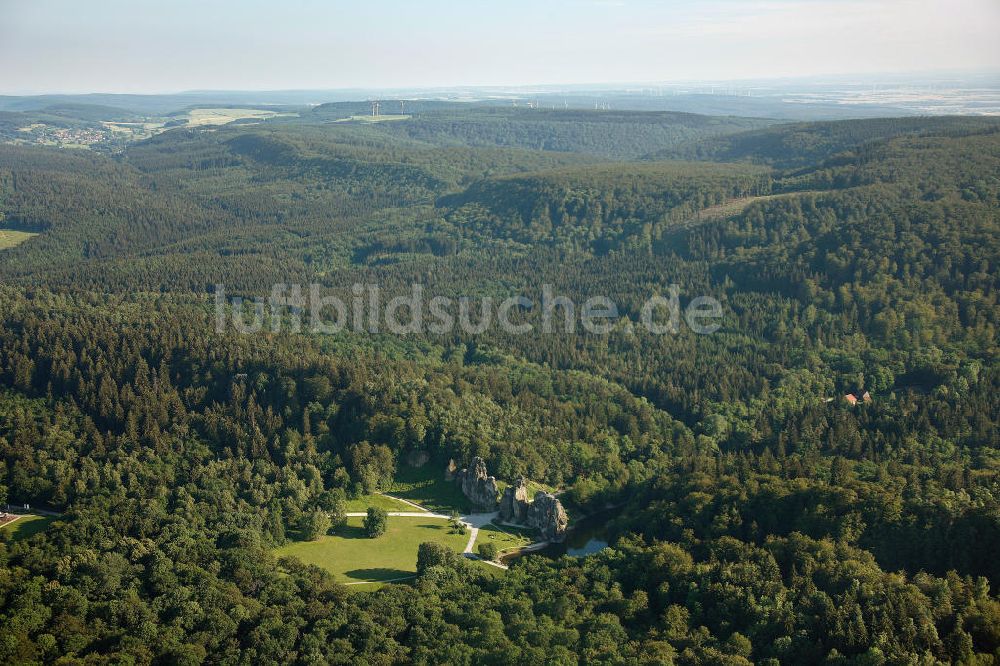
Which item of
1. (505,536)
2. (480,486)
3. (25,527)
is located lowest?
(505,536)

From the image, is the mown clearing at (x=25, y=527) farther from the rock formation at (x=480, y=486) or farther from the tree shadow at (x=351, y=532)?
the rock formation at (x=480, y=486)

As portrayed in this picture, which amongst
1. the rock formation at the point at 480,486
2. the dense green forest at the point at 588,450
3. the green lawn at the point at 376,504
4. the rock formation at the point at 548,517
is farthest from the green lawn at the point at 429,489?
the rock formation at the point at 548,517

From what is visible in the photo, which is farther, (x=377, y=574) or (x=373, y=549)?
(x=373, y=549)

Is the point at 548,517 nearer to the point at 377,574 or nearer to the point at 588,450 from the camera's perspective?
the point at 588,450

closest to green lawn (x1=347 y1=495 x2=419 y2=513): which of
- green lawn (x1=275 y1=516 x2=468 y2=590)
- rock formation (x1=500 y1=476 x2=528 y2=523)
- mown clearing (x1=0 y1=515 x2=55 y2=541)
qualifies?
green lawn (x1=275 y1=516 x2=468 y2=590)

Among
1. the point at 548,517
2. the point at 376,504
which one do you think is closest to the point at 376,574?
the point at 376,504
